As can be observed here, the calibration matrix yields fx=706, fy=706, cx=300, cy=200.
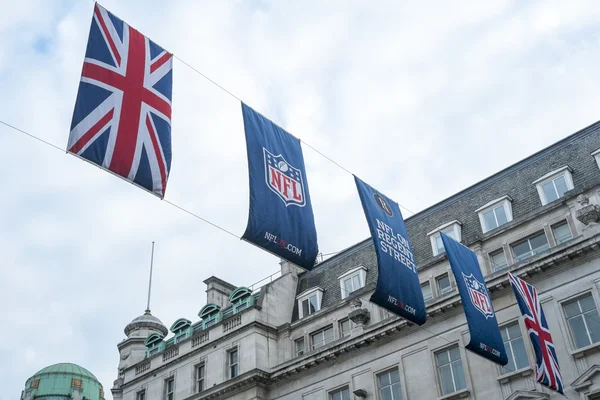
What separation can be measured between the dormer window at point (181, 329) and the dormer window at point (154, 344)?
1242mm

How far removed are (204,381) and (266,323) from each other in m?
5.16

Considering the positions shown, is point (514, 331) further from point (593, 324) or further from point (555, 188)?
point (555, 188)

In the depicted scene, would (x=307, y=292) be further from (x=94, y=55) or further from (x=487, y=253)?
(x=94, y=55)

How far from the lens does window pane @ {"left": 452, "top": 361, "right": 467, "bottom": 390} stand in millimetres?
31395

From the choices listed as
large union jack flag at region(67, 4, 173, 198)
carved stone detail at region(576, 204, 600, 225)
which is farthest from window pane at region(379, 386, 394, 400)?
large union jack flag at region(67, 4, 173, 198)

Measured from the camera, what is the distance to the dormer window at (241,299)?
4270cm

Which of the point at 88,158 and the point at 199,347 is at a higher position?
the point at 199,347

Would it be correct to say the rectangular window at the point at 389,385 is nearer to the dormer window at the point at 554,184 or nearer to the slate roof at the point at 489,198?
the slate roof at the point at 489,198

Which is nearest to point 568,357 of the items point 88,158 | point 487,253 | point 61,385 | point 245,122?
point 487,253

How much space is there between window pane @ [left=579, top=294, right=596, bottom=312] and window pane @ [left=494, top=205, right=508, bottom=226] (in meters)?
6.19

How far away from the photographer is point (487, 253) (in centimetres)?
3366

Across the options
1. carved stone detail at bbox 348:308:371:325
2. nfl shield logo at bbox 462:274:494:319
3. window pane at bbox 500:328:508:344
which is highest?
carved stone detail at bbox 348:308:371:325

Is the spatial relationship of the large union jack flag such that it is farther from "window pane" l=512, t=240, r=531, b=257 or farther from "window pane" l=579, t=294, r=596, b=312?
"window pane" l=512, t=240, r=531, b=257

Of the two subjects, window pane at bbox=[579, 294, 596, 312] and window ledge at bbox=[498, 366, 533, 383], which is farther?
window ledge at bbox=[498, 366, 533, 383]
